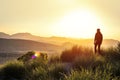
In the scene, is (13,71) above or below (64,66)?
below

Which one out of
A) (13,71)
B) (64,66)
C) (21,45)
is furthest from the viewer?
(21,45)

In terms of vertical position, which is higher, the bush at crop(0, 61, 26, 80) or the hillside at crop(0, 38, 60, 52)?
the bush at crop(0, 61, 26, 80)

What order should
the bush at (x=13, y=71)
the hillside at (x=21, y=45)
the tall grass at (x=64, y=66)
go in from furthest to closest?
the hillside at (x=21, y=45) → the bush at (x=13, y=71) → the tall grass at (x=64, y=66)

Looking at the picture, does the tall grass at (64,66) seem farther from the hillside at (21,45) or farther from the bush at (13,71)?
the hillside at (21,45)

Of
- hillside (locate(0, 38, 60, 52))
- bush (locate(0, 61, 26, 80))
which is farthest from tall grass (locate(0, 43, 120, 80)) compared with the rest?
hillside (locate(0, 38, 60, 52))

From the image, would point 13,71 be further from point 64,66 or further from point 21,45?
point 21,45

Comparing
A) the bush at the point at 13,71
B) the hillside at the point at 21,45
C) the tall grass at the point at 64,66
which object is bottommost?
the hillside at the point at 21,45

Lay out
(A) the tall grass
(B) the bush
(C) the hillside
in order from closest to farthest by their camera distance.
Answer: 1. (A) the tall grass
2. (B) the bush
3. (C) the hillside

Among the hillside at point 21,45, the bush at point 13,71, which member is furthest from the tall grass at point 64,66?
the hillside at point 21,45

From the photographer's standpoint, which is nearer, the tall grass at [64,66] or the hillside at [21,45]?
the tall grass at [64,66]

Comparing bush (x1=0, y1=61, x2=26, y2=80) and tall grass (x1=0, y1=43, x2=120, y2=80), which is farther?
bush (x1=0, y1=61, x2=26, y2=80)

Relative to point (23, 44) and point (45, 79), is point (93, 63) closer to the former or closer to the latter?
point (45, 79)

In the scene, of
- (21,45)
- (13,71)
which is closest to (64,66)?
(13,71)

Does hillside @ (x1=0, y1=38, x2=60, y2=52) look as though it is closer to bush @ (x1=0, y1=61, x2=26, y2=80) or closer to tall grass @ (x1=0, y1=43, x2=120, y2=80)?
tall grass @ (x1=0, y1=43, x2=120, y2=80)
